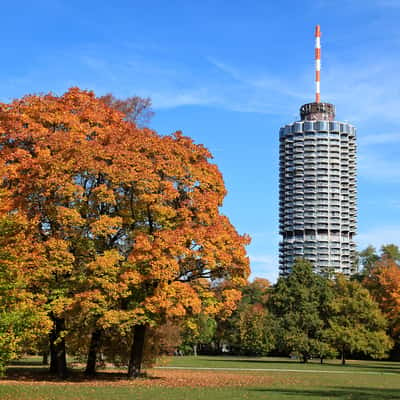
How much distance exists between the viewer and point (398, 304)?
206 feet

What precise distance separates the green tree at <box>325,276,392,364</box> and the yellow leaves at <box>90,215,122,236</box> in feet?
127

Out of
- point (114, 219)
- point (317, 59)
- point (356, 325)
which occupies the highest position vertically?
point (317, 59)

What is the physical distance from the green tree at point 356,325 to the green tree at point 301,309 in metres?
1.30

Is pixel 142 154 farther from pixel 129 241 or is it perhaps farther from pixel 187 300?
pixel 187 300

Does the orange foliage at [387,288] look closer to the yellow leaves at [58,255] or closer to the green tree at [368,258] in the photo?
the green tree at [368,258]

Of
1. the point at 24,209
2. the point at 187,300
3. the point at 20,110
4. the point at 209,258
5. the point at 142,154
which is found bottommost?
the point at 187,300

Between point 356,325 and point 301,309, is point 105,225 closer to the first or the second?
point 301,309

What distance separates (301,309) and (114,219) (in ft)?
128

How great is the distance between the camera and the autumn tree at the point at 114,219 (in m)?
28.8

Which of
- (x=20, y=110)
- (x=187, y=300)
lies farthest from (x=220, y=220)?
(x=20, y=110)

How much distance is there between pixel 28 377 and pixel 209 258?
11.6m

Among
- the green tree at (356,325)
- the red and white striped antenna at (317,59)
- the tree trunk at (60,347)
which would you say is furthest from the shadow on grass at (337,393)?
the red and white striped antenna at (317,59)

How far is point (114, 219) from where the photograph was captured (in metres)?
29.6

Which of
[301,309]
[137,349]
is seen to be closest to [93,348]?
[137,349]
